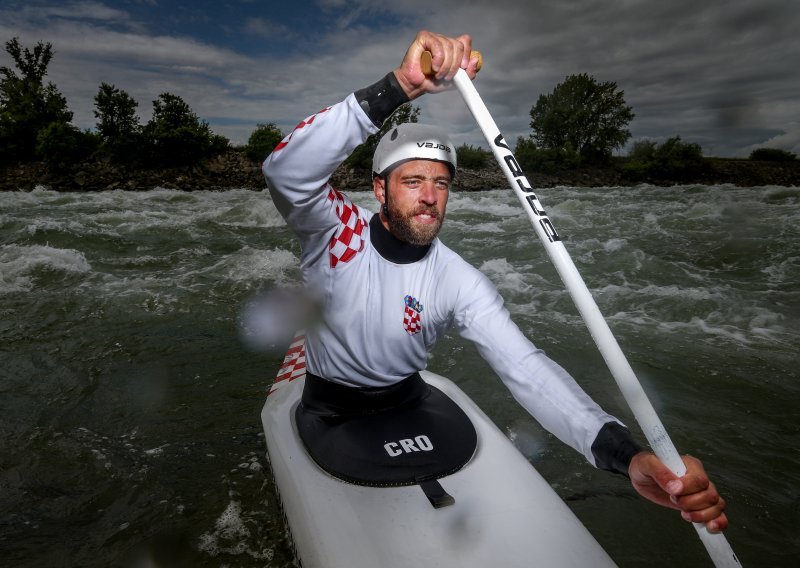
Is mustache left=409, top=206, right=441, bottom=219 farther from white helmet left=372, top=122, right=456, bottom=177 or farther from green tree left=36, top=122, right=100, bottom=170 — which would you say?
green tree left=36, top=122, right=100, bottom=170

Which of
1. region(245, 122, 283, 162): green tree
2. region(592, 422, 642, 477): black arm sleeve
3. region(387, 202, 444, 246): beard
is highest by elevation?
region(245, 122, 283, 162): green tree

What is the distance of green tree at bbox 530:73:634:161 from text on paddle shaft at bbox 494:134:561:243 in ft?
140

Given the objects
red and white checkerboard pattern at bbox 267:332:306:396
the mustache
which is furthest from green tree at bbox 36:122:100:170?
the mustache

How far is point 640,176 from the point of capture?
35812 millimetres

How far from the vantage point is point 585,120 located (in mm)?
42375

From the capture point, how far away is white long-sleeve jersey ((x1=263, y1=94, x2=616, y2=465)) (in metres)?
1.72

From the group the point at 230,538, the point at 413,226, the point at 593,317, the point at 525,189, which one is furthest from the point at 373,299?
the point at 230,538

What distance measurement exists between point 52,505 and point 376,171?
2.74m

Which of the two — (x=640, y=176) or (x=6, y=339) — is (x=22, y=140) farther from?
(x=640, y=176)

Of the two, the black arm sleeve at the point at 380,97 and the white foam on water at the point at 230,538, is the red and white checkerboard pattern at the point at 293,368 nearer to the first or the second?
the white foam on water at the point at 230,538

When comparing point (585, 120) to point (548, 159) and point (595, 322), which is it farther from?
point (595, 322)

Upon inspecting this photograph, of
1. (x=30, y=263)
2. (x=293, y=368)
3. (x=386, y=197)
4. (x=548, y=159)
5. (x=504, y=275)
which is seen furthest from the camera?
(x=548, y=159)

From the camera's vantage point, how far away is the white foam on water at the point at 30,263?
6.97 meters

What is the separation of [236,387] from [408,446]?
2696 mm
